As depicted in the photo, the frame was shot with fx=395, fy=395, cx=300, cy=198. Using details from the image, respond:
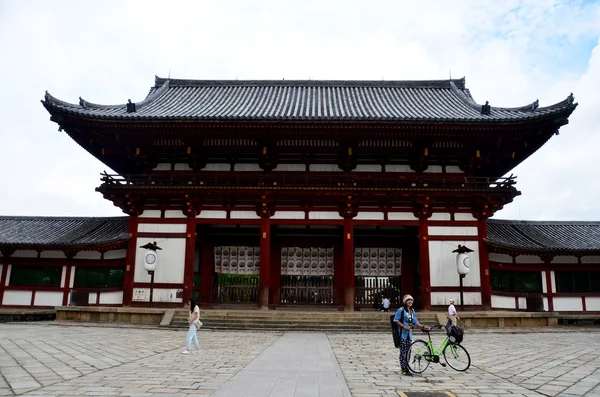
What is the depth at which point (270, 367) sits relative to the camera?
8.48 m

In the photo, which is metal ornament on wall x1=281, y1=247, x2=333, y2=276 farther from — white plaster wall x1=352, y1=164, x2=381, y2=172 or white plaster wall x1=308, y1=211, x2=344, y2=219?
white plaster wall x1=352, y1=164, x2=381, y2=172

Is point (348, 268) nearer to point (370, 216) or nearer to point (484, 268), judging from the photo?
point (370, 216)

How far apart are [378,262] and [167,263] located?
34.8 ft

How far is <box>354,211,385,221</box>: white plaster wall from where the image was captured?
1881cm

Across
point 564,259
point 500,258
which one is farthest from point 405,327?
point 564,259

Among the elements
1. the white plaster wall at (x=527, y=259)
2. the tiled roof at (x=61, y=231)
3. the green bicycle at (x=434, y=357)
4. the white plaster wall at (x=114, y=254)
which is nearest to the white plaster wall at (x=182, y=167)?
the tiled roof at (x=61, y=231)

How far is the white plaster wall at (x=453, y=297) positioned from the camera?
58.9 ft

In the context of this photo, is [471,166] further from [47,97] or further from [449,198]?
[47,97]

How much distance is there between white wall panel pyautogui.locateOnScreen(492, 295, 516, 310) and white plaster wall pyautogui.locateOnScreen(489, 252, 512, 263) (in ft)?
5.68

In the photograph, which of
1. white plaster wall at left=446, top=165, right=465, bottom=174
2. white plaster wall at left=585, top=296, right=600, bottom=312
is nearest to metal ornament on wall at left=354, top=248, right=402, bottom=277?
white plaster wall at left=446, top=165, right=465, bottom=174

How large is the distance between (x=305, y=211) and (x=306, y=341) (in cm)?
733

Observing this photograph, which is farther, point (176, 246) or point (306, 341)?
point (176, 246)

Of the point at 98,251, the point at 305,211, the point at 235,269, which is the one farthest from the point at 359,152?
the point at 98,251

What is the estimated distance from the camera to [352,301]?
18016 mm
